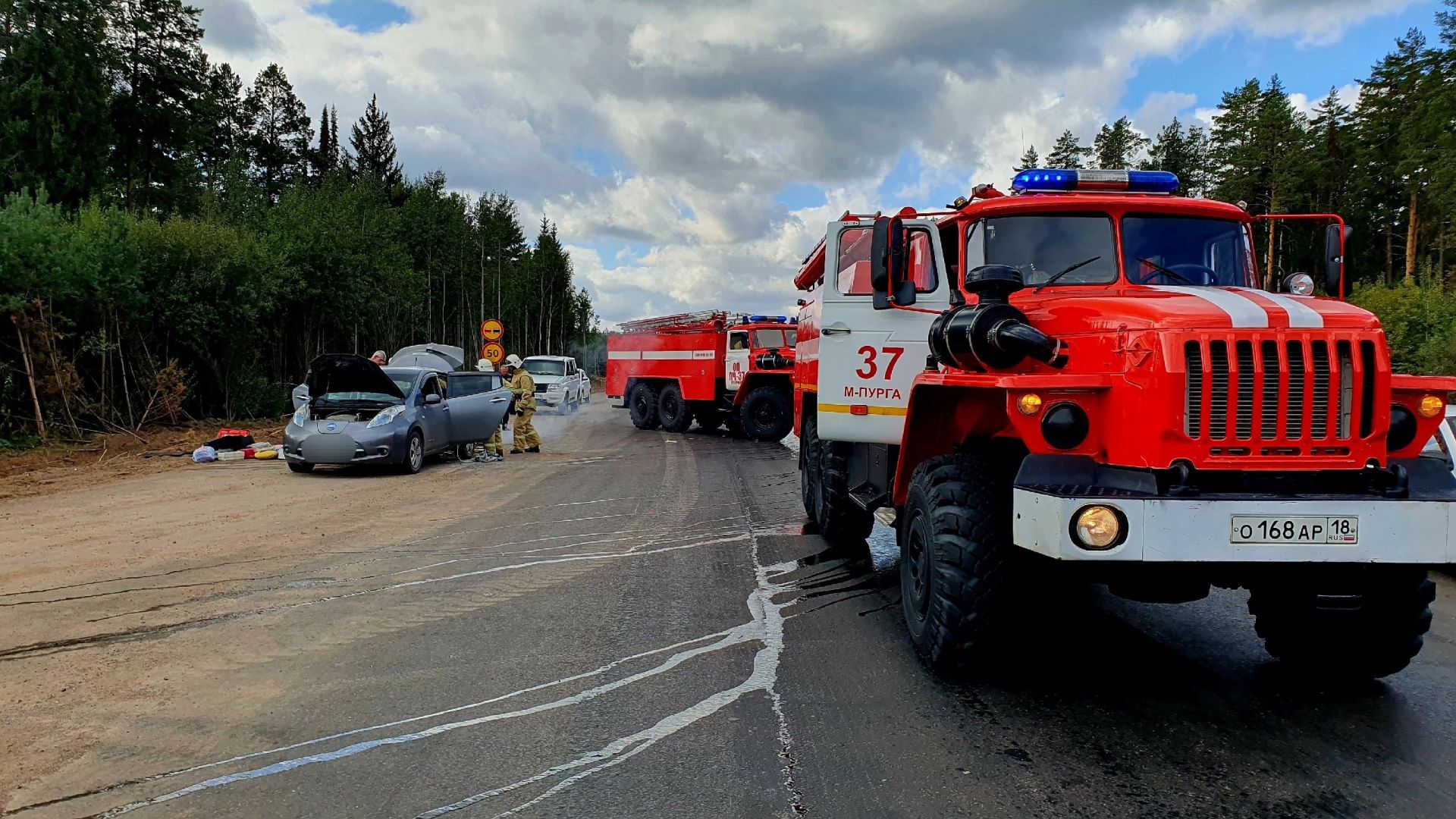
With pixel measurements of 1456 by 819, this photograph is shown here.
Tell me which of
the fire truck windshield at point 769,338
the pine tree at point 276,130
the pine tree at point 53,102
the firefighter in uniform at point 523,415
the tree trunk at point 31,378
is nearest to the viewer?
the tree trunk at point 31,378

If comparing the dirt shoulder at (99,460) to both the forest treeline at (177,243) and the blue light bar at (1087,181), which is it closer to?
the forest treeline at (177,243)

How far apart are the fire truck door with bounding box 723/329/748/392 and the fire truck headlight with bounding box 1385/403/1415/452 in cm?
1639

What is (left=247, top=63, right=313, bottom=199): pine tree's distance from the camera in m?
58.2

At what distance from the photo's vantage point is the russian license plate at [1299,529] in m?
3.46

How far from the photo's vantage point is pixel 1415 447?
147 inches

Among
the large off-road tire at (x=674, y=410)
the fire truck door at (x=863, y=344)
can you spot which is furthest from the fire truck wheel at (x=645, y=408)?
the fire truck door at (x=863, y=344)

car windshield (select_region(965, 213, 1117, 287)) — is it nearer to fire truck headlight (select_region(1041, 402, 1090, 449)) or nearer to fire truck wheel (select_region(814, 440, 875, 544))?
fire truck headlight (select_region(1041, 402, 1090, 449))

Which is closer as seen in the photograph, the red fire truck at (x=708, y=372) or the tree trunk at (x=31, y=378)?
the tree trunk at (x=31, y=378)

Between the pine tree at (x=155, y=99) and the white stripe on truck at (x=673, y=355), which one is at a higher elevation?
the pine tree at (x=155, y=99)

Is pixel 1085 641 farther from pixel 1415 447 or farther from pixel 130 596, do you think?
pixel 130 596

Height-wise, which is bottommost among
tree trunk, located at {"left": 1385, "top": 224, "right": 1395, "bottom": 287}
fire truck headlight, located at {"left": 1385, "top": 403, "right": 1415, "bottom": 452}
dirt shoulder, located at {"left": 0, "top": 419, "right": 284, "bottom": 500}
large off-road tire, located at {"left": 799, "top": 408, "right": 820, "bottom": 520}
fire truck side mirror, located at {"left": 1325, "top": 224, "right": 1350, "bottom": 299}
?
dirt shoulder, located at {"left": 0, "top": 419, "right": 284, "bottom": 500}

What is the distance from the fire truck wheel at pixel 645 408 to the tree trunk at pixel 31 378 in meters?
12.4

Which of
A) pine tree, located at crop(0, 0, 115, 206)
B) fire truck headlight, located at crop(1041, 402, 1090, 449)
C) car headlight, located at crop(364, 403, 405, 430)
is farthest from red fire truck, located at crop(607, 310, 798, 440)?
pine tree, located at crop(0, 0, 115, 206)

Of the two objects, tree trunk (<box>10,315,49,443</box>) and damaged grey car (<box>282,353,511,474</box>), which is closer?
damaged grey car (<box>282,353,511,474</box>)
